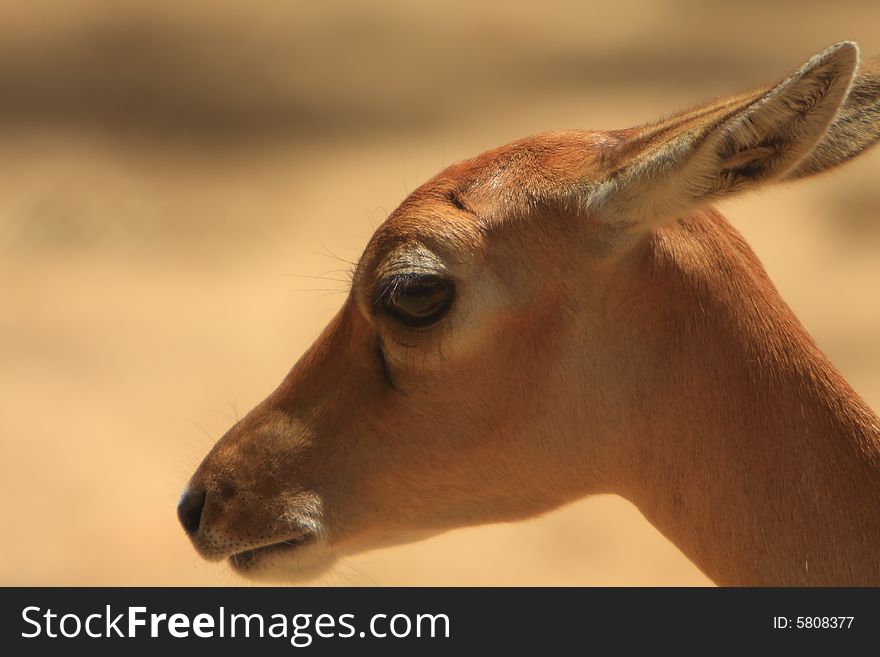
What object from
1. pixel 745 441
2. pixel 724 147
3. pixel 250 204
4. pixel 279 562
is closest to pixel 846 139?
pixel 724 147

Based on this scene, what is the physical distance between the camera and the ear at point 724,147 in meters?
3.48

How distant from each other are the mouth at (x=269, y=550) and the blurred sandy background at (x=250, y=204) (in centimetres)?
479

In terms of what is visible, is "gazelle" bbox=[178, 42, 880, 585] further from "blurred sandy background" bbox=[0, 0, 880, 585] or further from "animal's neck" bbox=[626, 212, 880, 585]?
"blurred sandy background" bbox=[0, 0, 880, 585]

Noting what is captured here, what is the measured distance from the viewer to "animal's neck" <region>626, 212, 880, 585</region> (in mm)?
3926

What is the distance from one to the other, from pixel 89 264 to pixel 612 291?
10.5 m

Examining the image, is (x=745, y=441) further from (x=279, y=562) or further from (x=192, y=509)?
(x=192, y=509)

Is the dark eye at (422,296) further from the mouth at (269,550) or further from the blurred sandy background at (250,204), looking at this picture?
the blurred sandy background at (250,204)

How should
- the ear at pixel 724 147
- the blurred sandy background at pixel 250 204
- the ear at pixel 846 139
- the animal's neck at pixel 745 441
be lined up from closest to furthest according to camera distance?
the ear at pixel 724 147
the animal's neck at pixel 745 441
the ear at pixel 846 139
the blurred sandy background at pixel 250 204

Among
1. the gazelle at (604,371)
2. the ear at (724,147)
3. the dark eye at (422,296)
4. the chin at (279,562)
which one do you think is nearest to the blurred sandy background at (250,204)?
the chin at (279,562)

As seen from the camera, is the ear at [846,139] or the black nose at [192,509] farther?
the black nose at [192,509]

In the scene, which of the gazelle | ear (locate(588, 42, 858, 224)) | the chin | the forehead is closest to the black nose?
the chin

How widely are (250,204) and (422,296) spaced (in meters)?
10.7
